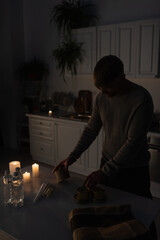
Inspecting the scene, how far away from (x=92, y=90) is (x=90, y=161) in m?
1.16

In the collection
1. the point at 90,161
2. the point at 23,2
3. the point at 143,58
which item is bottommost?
the point at 90,161

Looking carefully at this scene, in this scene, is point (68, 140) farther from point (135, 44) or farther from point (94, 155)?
point (135, 44)

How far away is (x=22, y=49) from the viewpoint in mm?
4695

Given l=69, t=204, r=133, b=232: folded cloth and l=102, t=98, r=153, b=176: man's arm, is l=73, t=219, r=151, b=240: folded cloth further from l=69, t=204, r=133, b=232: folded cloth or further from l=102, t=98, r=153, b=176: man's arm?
l=102, t=98, r=153, b=176: man's arm

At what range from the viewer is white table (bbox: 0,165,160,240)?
3.59ft

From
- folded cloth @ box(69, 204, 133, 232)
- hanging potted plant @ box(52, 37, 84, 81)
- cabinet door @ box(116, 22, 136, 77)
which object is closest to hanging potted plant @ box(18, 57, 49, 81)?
hanging potted plant @ box(52, 37, 84, 81)

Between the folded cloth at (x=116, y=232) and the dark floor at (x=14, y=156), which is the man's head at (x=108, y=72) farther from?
the dark floor at (x=14, y=156)

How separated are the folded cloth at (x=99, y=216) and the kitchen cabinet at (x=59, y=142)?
7.07 ft

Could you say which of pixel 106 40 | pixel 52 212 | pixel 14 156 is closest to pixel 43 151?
pixel 14 156

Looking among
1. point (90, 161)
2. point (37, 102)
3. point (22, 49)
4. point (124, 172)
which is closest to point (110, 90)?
point (124, 172)

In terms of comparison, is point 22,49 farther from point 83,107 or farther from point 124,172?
point 124,172

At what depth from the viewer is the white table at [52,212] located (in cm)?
109

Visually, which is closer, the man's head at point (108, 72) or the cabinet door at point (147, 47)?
the man's head at point (108, 72)

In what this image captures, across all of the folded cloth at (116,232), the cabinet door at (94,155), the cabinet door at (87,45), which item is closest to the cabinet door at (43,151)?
→ the cabinet door at (94,155)
